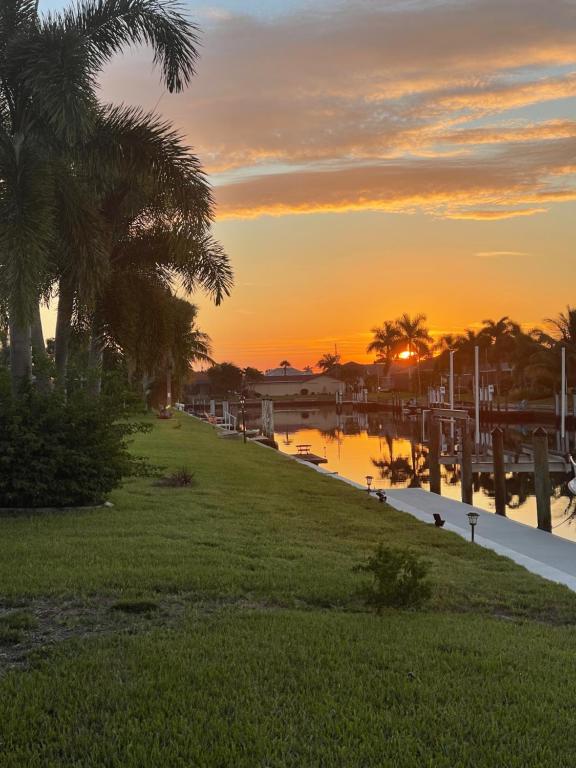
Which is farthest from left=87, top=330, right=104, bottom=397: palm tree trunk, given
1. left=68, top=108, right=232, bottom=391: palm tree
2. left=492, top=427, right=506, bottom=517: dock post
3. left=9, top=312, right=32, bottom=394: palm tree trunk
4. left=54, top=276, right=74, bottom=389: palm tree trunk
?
left=492, top=427, right=506, bottom=517: dock post

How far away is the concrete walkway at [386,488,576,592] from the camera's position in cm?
1103

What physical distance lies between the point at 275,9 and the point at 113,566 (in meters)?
11.8

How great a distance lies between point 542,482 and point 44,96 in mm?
13089

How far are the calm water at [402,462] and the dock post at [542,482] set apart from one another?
165 centimetres

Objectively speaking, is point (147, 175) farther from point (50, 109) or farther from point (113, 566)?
point (113, 566)

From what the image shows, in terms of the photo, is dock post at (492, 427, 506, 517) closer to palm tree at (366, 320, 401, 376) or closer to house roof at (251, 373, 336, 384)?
palm tree at (366, 320, 401, 376)

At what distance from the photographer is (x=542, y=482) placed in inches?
714

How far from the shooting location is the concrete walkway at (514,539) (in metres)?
11.0

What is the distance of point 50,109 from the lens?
39.3ft

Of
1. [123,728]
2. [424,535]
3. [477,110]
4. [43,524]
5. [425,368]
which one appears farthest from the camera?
[425,368]

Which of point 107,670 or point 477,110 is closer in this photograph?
point 107,670

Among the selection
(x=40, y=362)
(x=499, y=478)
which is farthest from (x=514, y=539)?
(x=40, y=362)

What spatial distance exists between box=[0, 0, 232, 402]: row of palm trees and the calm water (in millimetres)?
11600

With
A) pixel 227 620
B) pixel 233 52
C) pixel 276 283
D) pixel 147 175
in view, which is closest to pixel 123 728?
pixel 227 620
